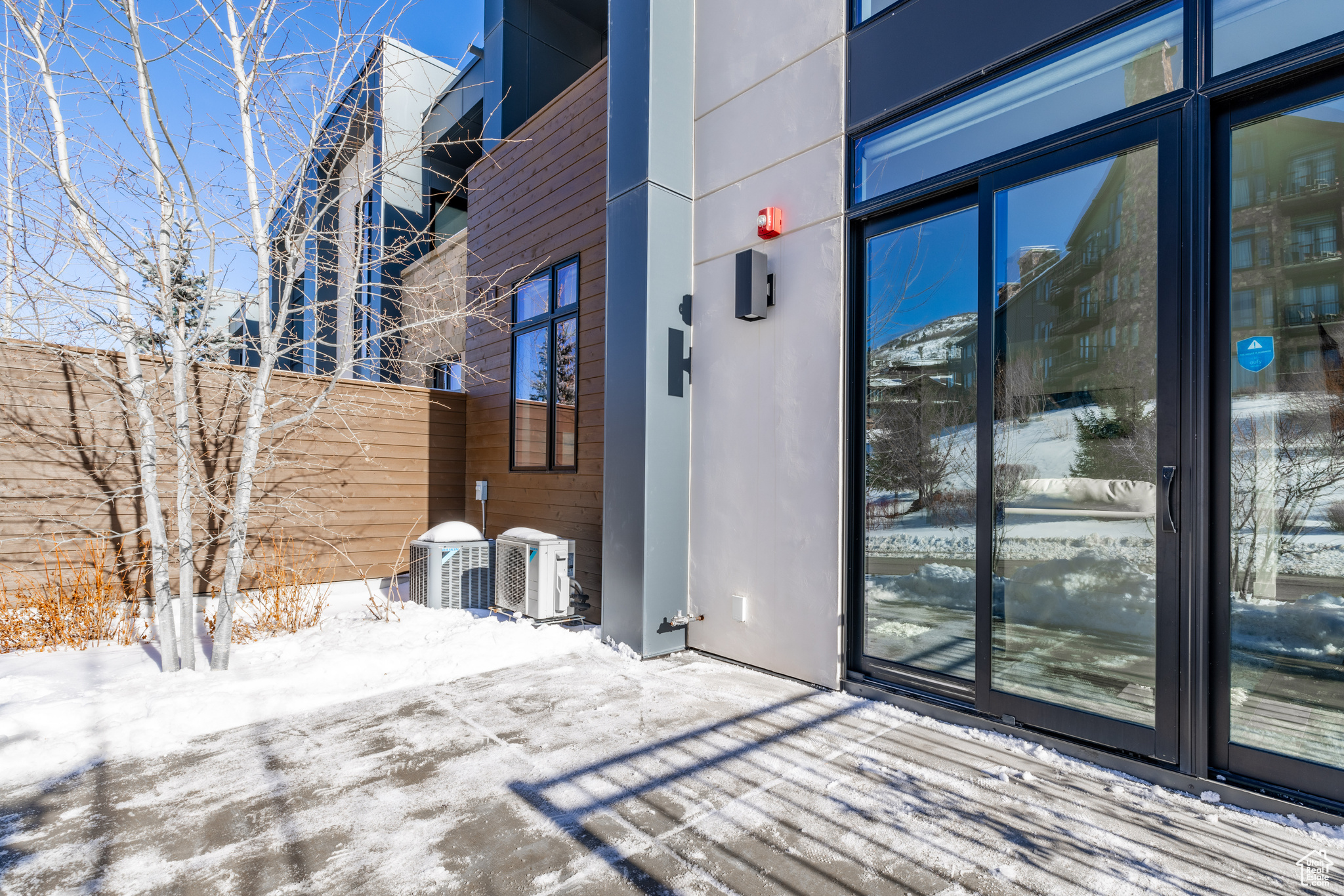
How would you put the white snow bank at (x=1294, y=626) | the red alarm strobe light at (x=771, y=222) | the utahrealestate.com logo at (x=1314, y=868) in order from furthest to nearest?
the red alarm strobe light at (x=771, y=222) < the white snow bank at (x=1294, y=626) < the utahrealestate.com logo at (x=1314, y=868)

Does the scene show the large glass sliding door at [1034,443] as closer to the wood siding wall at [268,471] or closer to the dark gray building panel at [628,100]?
the dark gray building panel at [628,100]

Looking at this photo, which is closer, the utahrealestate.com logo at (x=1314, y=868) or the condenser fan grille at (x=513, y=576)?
the utahrealestate.com logo at (x=1314, y=868)

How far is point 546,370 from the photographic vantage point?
6.13 m

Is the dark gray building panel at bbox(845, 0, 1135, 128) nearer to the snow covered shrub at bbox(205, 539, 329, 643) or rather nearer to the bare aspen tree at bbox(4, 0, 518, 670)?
the bare aspen tree at bbox(4, 0, 518, 670)

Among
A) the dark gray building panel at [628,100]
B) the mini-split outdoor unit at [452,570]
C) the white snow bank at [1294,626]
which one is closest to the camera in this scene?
the white snow bank at [1294,626]

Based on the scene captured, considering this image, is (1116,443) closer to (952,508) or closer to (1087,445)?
(1087,445)

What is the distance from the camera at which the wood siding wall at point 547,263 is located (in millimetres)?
5324

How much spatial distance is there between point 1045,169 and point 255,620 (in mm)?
5523

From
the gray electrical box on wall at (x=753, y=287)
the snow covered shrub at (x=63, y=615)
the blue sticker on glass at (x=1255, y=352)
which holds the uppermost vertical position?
the gray electrical box on wall at (x=753, y=287)

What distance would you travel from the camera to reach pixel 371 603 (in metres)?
5.05

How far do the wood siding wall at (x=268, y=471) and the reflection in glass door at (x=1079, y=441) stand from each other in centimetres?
452

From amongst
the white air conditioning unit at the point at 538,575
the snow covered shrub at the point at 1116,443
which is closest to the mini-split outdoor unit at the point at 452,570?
the white air conditioning unit at the point at 538,575

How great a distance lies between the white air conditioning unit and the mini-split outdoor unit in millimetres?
444

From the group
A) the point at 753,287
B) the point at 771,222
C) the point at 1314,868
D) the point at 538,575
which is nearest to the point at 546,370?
the point at 538,575
